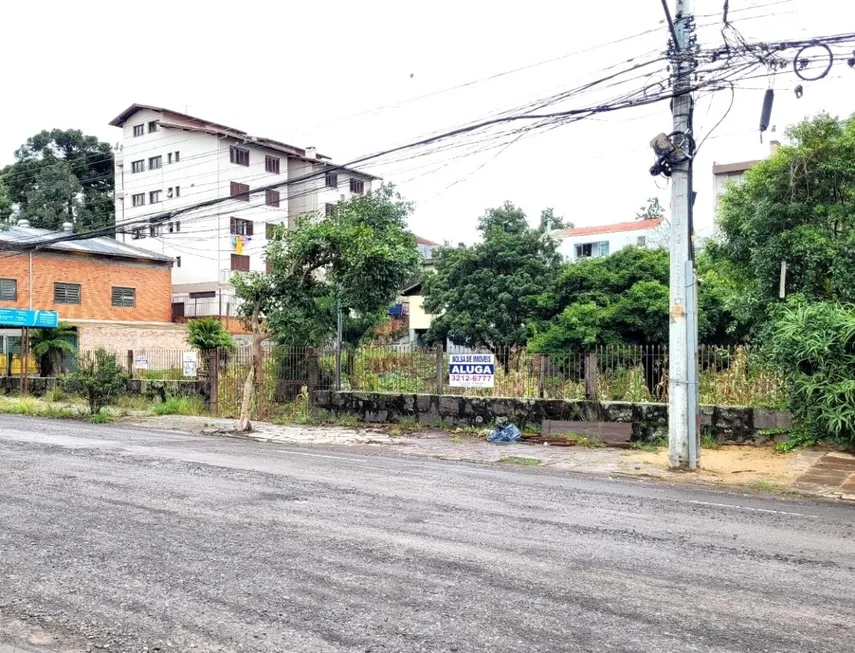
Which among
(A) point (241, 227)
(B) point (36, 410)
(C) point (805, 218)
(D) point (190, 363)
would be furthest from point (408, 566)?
(A) point (241, 227)

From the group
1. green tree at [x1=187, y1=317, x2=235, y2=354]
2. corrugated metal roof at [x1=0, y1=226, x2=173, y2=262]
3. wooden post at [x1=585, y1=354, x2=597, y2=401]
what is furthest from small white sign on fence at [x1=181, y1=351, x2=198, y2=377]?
corrugated metal roof at [x1=0, y1=226, x2=173, y2=262]

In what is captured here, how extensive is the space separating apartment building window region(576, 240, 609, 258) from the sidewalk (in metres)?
34.0

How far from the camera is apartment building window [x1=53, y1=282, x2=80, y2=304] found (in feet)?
131

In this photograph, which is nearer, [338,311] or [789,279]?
[789,279]

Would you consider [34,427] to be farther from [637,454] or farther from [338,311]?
[637,454]

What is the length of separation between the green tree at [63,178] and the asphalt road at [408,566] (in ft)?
168

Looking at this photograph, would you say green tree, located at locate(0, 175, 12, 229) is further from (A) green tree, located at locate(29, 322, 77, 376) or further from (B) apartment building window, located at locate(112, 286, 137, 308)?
(A) green tree, located at locate(29, 322, 77, 376)

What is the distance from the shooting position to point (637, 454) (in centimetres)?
1380

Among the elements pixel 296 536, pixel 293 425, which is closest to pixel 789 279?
pixel 293 425

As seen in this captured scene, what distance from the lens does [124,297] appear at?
142 feet

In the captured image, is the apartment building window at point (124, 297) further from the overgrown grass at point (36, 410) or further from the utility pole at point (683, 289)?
the utility pole at point (683, 289)

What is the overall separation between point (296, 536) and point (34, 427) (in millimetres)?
13463

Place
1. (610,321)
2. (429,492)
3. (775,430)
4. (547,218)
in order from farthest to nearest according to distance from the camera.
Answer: (547,218) → (610,321) → (775,430) → (429,492)

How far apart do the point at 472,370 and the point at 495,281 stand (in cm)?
1760
